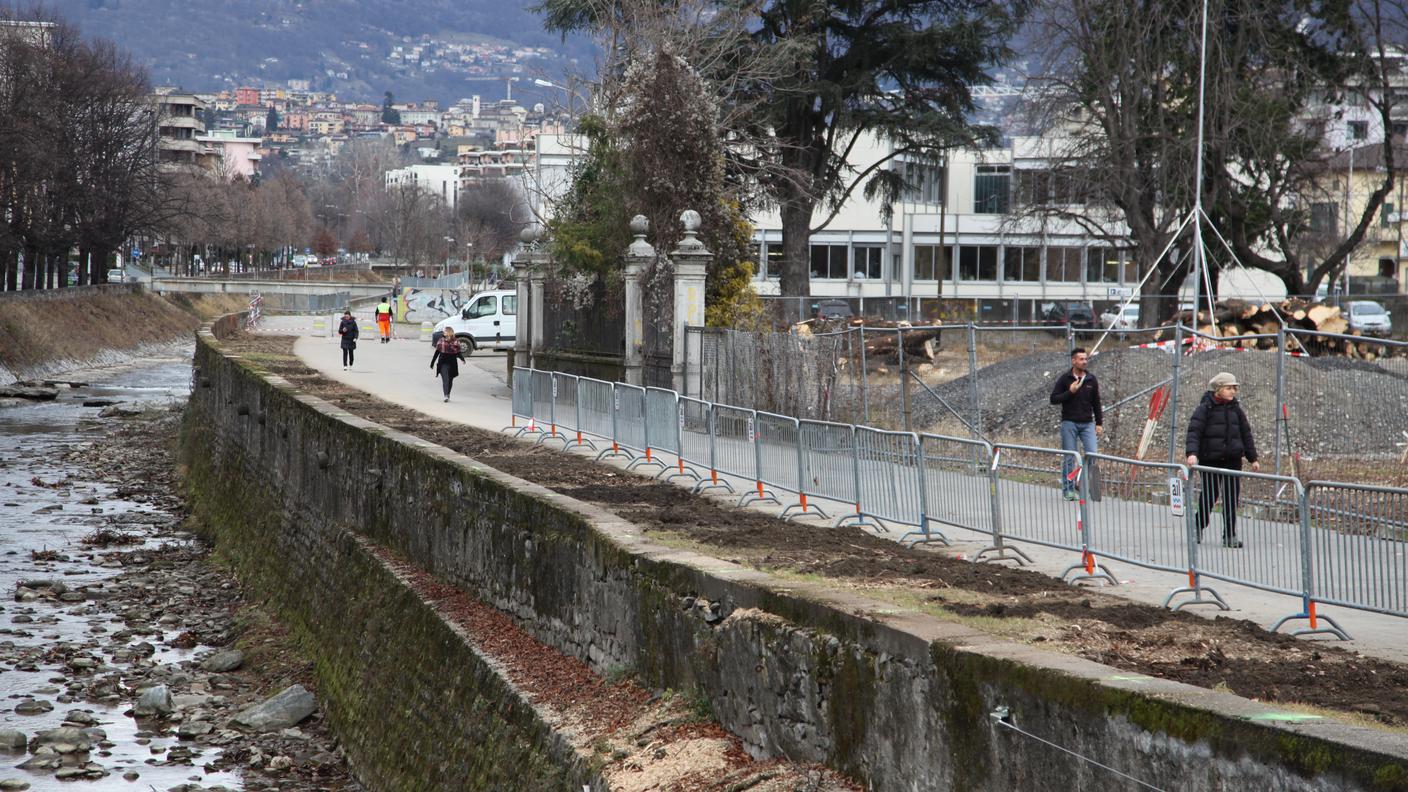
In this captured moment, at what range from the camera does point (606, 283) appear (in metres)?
29.2

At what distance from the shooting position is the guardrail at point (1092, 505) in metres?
9.00

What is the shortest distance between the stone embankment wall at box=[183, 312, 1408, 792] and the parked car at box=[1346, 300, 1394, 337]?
33.8 meters

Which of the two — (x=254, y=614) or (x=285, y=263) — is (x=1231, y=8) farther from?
(x=285, y=263)

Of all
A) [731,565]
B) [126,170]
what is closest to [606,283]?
[731,565]

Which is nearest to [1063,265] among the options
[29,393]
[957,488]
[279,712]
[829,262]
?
[829,262]

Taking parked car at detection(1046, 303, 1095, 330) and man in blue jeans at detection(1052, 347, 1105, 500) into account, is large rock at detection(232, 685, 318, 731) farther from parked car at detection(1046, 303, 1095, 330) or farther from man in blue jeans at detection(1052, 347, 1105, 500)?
parked car at detection(1046, 303, 1095, 330)

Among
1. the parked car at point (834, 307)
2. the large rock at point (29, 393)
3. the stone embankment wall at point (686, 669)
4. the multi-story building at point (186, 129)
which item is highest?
the multi-story building at point (186, 129)

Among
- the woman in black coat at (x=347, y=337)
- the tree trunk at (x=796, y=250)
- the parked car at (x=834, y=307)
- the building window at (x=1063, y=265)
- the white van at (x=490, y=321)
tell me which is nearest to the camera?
the woman in black coat at (x=347, y=337)

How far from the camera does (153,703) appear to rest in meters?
16.2

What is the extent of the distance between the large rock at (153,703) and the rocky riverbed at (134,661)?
2 cm

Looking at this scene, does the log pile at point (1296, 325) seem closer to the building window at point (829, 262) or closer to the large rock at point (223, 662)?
the large rock at point (223, 662)

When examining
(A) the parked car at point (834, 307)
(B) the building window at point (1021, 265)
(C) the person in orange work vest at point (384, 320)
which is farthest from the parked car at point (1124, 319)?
(C) the person in orange work vest at point (384, 320)

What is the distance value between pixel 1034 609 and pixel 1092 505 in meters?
2.24

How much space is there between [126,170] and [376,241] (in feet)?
382
